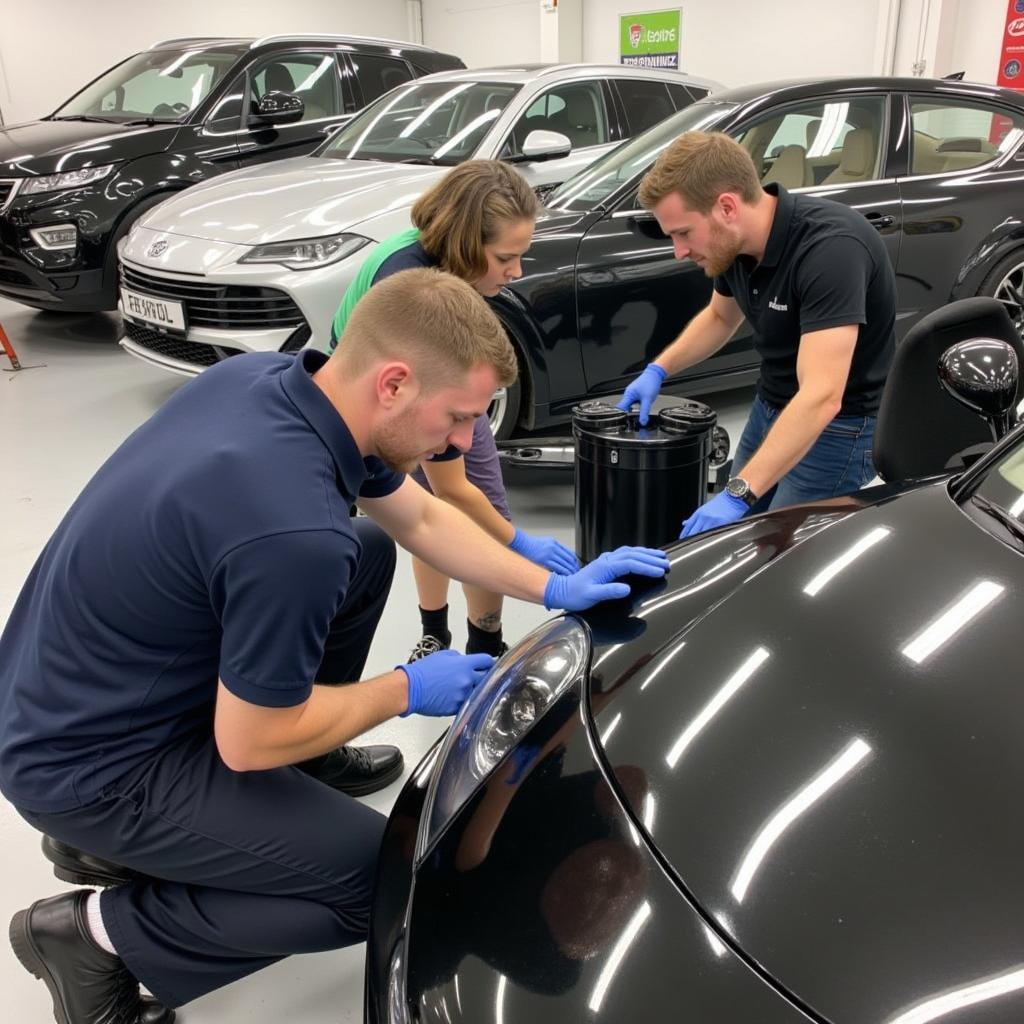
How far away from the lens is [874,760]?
95 cm

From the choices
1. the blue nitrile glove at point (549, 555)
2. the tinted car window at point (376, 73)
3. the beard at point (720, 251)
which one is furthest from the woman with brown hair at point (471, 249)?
the tinted car window at point (376, 73)

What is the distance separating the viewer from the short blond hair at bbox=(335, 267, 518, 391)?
122 centimetres

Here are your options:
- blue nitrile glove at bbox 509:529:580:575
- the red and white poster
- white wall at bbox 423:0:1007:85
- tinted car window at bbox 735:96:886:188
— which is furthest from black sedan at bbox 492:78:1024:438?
white wall at bbox 423:0:1007:85

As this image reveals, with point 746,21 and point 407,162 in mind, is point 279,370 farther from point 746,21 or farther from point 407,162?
point 746,21

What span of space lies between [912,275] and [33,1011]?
3644mm

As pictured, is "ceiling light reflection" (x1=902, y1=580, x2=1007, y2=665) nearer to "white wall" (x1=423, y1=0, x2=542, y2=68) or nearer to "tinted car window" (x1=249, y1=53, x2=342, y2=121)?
"tinted car window" (x1=249, y1=53, x2=342, y2=121)

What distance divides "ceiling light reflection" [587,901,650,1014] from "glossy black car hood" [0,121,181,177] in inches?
204

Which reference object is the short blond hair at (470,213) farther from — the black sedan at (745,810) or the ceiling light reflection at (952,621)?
the ceiling light reflection at (952,621)

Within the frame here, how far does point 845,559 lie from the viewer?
1275 mm

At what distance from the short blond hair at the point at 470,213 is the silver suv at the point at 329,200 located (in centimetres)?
159

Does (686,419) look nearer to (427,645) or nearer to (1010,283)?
(427,645)

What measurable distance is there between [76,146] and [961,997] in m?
5.57

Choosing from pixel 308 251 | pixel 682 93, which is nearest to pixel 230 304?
pixel 308 251

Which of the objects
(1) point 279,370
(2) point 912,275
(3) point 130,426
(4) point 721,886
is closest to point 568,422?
(2) point 912,275
